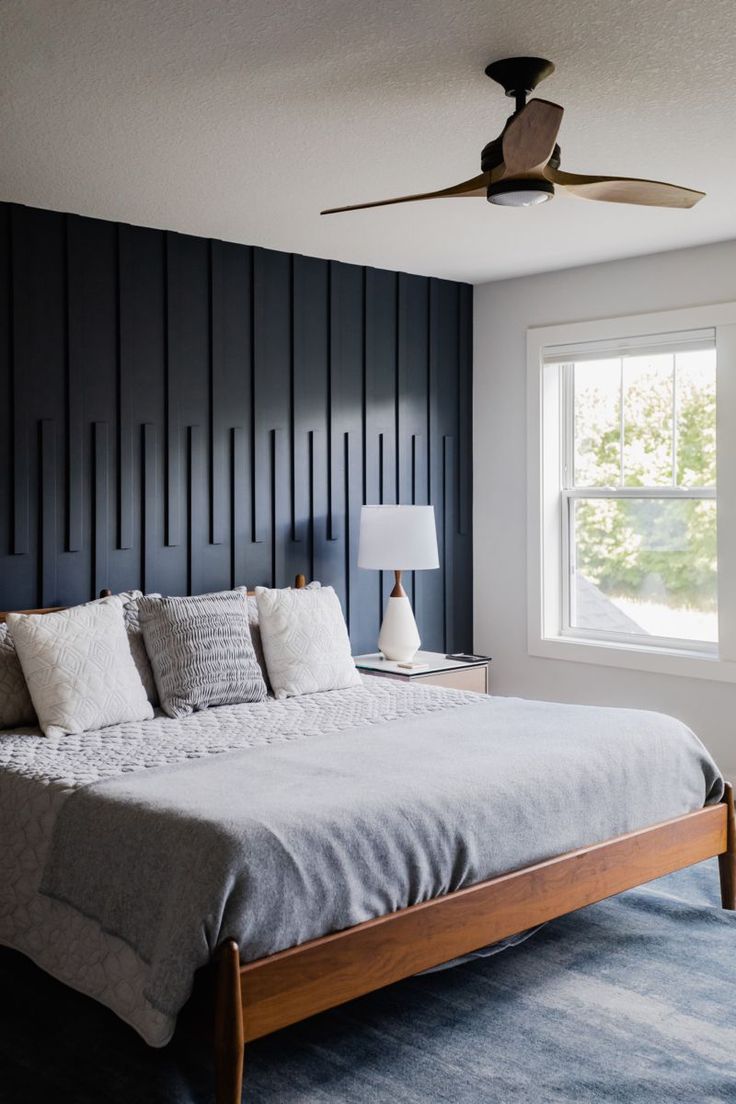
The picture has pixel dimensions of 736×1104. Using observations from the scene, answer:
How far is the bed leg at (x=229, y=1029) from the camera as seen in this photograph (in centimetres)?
221

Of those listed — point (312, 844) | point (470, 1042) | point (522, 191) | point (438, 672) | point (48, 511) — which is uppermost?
point (522, 191)

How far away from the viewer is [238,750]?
321 cm

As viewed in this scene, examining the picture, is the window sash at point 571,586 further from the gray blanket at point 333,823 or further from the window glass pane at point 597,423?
the gray blanket at point 333,823

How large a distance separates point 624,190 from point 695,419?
2240mm

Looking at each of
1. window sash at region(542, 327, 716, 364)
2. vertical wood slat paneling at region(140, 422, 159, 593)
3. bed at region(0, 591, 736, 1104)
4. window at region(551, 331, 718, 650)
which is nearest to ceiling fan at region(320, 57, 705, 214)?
bed at region(0, 591, 736, 1104)

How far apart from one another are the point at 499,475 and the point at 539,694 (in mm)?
1167

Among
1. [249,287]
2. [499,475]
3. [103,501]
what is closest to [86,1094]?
[103,501]

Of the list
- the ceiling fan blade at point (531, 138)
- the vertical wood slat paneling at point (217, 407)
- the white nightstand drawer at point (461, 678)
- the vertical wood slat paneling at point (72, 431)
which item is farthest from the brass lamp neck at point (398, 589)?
the ceiling fan blade at point (531, 138)

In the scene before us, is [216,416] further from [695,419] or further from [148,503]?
[695,419]

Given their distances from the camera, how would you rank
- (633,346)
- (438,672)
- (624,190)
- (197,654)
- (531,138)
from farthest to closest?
(633,346), (438,672), (197,654), (624,190), (531,138)

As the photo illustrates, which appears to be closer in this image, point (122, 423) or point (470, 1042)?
point (470, 1042)

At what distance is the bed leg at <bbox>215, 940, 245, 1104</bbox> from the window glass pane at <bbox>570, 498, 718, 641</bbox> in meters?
3.45

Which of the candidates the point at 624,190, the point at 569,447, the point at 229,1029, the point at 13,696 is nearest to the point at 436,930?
the point at 229,1029

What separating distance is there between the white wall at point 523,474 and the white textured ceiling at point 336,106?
578 millimetres
